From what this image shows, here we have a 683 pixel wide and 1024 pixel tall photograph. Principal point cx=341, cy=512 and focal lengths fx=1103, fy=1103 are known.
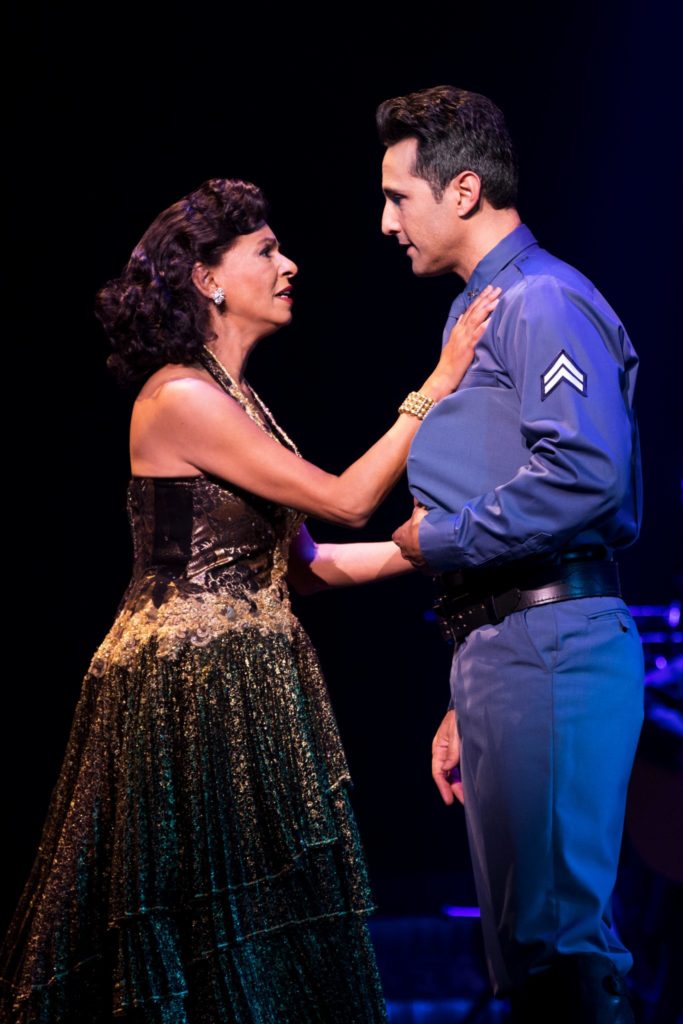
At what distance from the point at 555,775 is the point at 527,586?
293mm

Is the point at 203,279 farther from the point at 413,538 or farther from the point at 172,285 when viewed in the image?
the point at 413,538

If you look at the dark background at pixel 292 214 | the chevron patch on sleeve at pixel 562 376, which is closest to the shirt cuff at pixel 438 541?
the chevron patch on sleeve at pixel 562 376

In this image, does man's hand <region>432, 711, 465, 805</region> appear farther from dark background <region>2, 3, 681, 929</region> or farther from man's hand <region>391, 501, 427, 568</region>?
dark background <region>2, 3, 681, 929</region>

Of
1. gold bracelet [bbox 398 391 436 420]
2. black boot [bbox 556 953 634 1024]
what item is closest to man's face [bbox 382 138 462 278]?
gold bracelet [bbox 398 391 436 420]

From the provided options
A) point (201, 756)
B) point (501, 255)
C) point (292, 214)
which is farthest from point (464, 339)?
point (292, 214)

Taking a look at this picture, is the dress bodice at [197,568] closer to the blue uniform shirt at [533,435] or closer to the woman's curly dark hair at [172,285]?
the woman's curly dark hair at [172,285]

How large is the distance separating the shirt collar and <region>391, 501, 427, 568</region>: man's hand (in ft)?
1.40

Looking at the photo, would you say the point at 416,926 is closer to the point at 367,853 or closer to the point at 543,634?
the point at 367,853

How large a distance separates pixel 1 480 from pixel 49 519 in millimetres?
206

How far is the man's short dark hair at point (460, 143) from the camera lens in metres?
1.92

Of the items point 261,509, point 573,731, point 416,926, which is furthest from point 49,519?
point 573,731

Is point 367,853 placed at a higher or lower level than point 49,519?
lower

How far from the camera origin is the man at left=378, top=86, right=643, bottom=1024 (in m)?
1.63

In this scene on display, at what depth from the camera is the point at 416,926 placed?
391 centimetres
